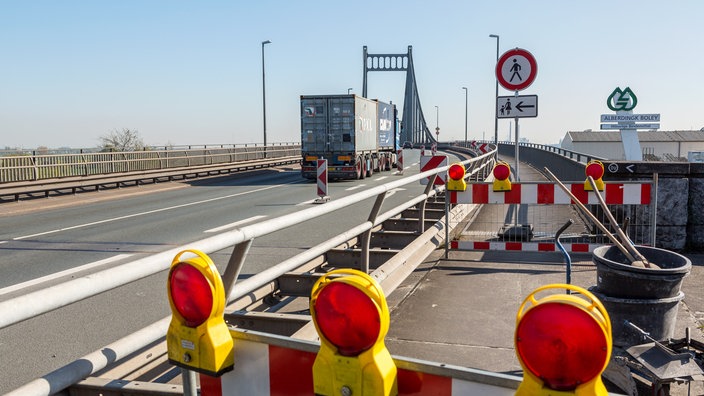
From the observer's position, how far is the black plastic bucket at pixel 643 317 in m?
3.97

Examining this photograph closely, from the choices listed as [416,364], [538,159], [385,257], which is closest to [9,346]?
[385,257]

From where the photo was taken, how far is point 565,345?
154 cm

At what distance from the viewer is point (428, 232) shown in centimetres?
715

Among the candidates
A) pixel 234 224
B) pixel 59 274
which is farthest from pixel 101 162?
pixel 59 274

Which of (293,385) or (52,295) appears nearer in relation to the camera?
(52,295)

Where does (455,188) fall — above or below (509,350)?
above

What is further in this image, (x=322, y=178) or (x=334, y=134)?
(x=334, y=134)

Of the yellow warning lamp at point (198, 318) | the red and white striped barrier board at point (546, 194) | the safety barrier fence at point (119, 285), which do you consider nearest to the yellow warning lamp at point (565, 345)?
the yellow warning lamp at point (198, 318)

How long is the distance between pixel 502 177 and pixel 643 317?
402 cm

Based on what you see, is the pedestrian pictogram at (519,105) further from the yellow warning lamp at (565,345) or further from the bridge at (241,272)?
the yellow warning lamp at (565,345)

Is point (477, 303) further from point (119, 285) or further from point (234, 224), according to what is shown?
point (234, 224)

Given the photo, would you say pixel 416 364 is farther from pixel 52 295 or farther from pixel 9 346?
pixel 9 346

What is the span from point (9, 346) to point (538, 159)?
3188 cm

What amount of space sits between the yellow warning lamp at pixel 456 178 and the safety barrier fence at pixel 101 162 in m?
16.0
